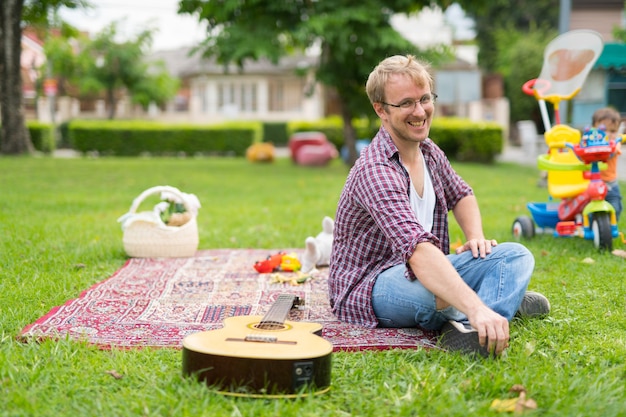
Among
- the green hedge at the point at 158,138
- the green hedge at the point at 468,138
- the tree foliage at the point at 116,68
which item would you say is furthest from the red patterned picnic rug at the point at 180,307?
the tree foliage at the point at 116,68

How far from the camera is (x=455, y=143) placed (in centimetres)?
1941

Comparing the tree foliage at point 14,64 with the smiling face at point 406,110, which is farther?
the tree foliage at point 14,64

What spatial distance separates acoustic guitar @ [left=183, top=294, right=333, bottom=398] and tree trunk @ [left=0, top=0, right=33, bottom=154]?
18771 millimetres

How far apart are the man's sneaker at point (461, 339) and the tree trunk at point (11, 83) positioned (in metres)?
18.7

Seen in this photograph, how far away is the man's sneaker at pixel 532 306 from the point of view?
12.5 feet

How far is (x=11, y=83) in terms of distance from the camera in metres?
20.0

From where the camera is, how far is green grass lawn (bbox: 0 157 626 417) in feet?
8.74

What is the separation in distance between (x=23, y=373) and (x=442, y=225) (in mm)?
2146

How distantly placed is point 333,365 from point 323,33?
11.1 meters

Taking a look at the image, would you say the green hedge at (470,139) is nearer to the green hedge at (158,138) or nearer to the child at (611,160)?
the green hedge at (158,138)

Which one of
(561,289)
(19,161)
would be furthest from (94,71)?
(561,289)

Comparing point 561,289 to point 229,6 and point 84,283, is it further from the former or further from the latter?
point 229,6

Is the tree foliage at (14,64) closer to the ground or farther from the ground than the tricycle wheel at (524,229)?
farther from the ground

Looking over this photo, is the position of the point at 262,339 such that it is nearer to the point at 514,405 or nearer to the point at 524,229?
the point at 514,405
